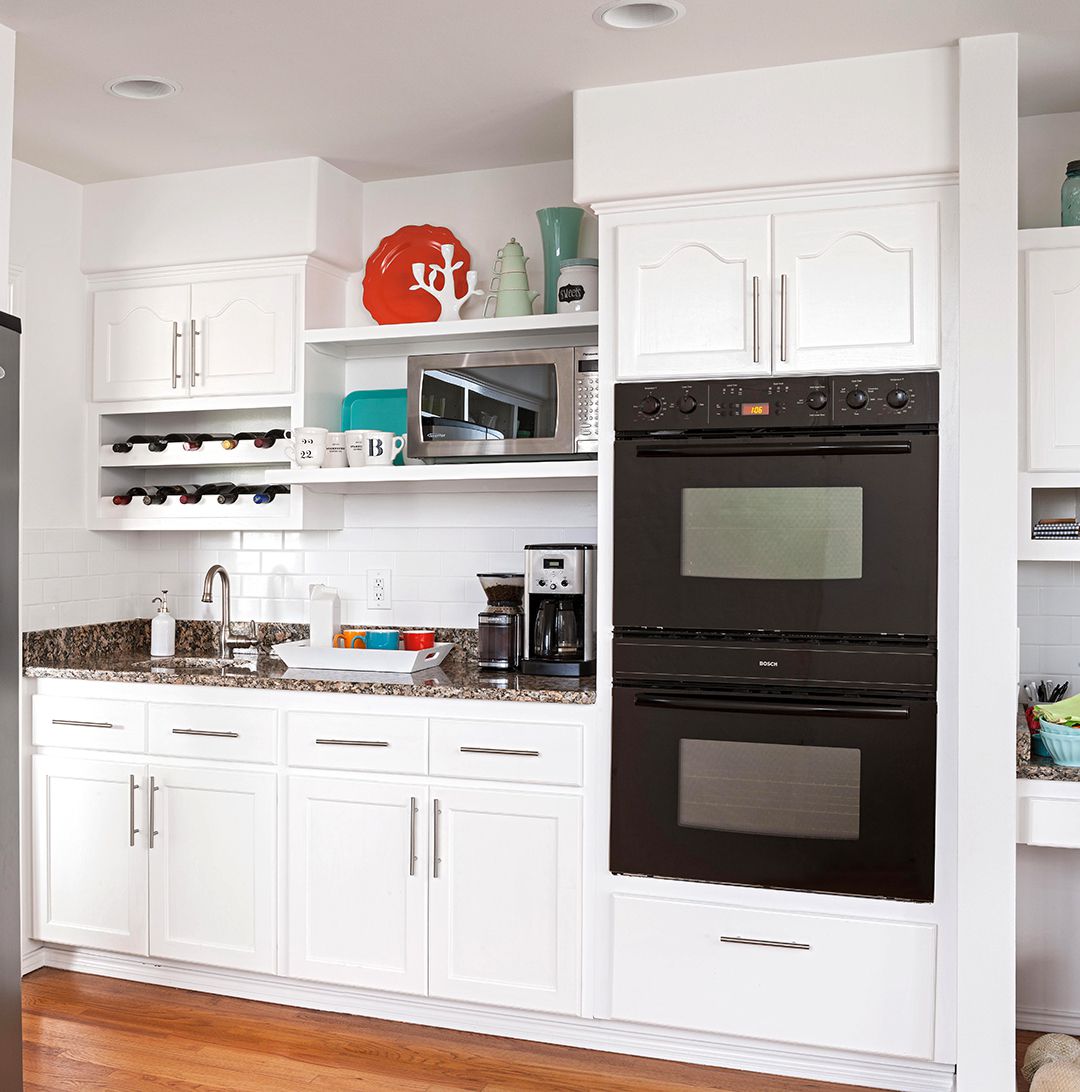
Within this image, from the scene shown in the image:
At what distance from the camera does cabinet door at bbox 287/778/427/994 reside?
3.11 m

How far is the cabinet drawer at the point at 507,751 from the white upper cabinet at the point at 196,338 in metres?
1.29

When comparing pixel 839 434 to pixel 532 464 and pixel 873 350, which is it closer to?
pixel 873 350

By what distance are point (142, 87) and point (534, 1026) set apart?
270 cm

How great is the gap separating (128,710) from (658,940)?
167 centimetres

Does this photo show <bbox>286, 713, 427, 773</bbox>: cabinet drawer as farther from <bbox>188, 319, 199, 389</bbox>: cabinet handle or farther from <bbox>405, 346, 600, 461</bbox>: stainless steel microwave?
<bbox>188, 319, 199, 389</bbox>: cabinet handle

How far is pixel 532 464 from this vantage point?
3238 mm

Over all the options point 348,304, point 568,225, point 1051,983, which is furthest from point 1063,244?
point 348,304

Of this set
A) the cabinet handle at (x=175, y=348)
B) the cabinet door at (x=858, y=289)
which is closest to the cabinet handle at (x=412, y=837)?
the cabinet door at (x=858, y=289)

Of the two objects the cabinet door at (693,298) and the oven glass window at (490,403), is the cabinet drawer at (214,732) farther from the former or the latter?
the cabinet door at (693,298)

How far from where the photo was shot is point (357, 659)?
3.42m

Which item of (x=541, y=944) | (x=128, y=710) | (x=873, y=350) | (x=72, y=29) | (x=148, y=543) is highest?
(x=72, y=29)

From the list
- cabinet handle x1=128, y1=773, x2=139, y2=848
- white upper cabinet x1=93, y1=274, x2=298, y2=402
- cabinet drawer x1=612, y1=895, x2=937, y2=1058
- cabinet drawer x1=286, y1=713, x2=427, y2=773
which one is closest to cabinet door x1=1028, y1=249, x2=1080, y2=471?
cabinet drawer x1=612, y1=895, x2=937, y2=1058

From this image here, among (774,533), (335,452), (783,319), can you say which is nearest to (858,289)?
(783,319)

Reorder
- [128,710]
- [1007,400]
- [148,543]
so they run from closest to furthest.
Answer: [1007,400]
[128,710]
[148,543]
